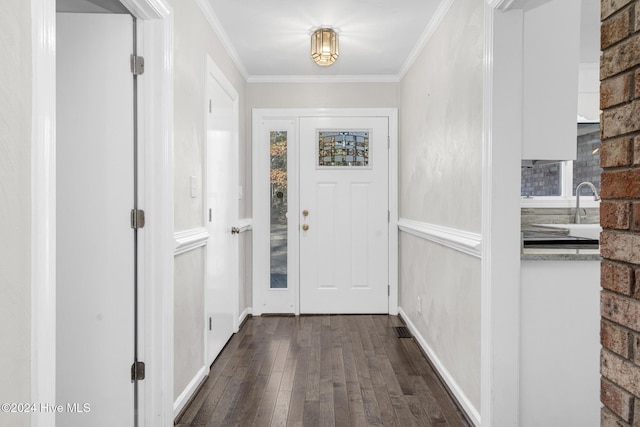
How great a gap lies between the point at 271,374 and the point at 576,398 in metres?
1.72

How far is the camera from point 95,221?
6.40 ft

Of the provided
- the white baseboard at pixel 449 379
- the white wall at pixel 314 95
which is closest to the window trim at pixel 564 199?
the white baseboard at pixel 449 379

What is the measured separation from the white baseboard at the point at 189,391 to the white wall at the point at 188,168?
0.03m

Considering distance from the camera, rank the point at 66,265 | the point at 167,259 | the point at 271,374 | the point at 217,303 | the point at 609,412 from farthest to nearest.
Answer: the point at 217,303, the point at 271,374, the point at 167,259, the point at 66,265, the point at 609,412

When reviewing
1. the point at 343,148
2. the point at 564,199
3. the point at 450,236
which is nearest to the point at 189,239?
the point at 450,236

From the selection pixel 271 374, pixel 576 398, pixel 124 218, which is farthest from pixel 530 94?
pixel 271 374

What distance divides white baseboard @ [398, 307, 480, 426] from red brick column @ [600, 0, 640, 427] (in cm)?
123

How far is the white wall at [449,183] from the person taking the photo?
2184 millimetres

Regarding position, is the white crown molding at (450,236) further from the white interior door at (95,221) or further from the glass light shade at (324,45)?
the white interior door at (95,221)

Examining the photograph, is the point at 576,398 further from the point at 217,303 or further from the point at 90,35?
the point at 90,35

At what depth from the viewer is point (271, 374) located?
2.79 metres

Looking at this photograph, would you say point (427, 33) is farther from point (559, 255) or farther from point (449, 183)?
point (559, 255)

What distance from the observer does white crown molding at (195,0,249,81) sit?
2723mm

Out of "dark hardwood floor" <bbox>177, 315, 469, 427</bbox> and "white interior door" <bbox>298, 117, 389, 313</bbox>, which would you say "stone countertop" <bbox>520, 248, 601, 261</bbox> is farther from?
"white interior door" <bbox>298, 117, 389, 313</bbox>
